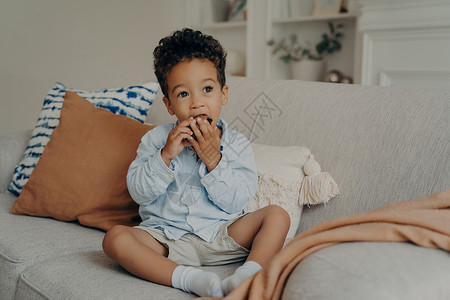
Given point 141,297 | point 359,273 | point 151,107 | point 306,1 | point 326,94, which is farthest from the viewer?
point 306,1

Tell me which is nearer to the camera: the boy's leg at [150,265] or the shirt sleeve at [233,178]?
the boy's leg at [150,265]

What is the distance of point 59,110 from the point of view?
1.99 metres

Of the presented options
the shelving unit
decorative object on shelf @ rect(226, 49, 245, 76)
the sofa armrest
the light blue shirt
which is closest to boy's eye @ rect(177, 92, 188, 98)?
the light blue shirt

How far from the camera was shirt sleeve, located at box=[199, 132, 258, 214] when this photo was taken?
1281 millimetres

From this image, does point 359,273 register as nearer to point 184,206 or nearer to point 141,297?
point 141,297

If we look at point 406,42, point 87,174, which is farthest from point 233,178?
point 406,42

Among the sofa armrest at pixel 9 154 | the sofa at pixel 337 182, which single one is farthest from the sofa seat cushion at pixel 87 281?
the sofa armrest at pixel 9 154

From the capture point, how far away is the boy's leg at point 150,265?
40.9 inches

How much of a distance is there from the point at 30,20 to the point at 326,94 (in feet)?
9.01

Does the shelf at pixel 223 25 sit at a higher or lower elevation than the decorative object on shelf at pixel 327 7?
lower

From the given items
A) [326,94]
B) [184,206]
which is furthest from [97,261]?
[326,94]

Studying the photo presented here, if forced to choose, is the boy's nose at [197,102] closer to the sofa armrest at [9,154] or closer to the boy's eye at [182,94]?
the boy's eye at [182,94]

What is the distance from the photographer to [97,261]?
1257 mm

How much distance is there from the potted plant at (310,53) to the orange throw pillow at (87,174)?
6.01 ft
